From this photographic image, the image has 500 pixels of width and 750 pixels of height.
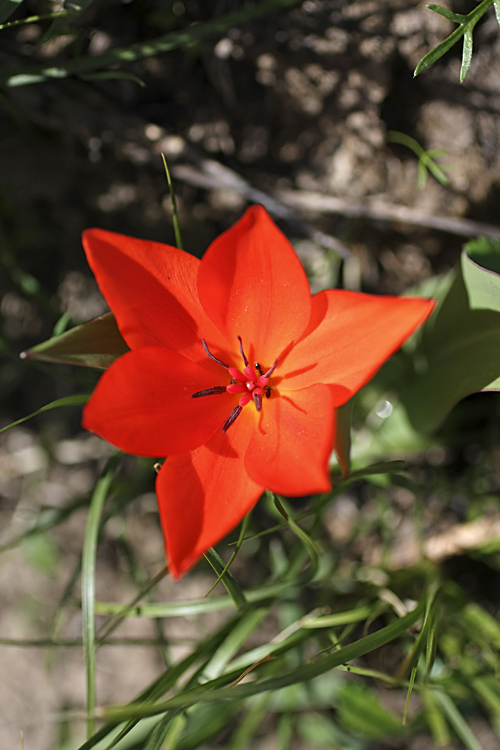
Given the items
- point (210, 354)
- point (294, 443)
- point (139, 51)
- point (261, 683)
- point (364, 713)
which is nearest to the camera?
point (261, 683)

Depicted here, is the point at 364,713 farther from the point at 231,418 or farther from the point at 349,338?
the point at 349,338

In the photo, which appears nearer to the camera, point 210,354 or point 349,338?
point 349,338

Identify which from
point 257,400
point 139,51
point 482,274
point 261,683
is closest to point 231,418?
point 257,400

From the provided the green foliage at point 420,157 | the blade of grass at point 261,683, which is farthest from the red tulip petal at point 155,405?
the green foliage at point 420,157

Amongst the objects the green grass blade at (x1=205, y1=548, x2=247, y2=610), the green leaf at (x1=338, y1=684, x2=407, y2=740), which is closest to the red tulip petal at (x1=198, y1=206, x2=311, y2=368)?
the green grass blade at (x1=205, y1=548, x2=247, y2=610)

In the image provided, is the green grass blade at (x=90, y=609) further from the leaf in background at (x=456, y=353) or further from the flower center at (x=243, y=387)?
the leaf in background at (x=456, y=353)
